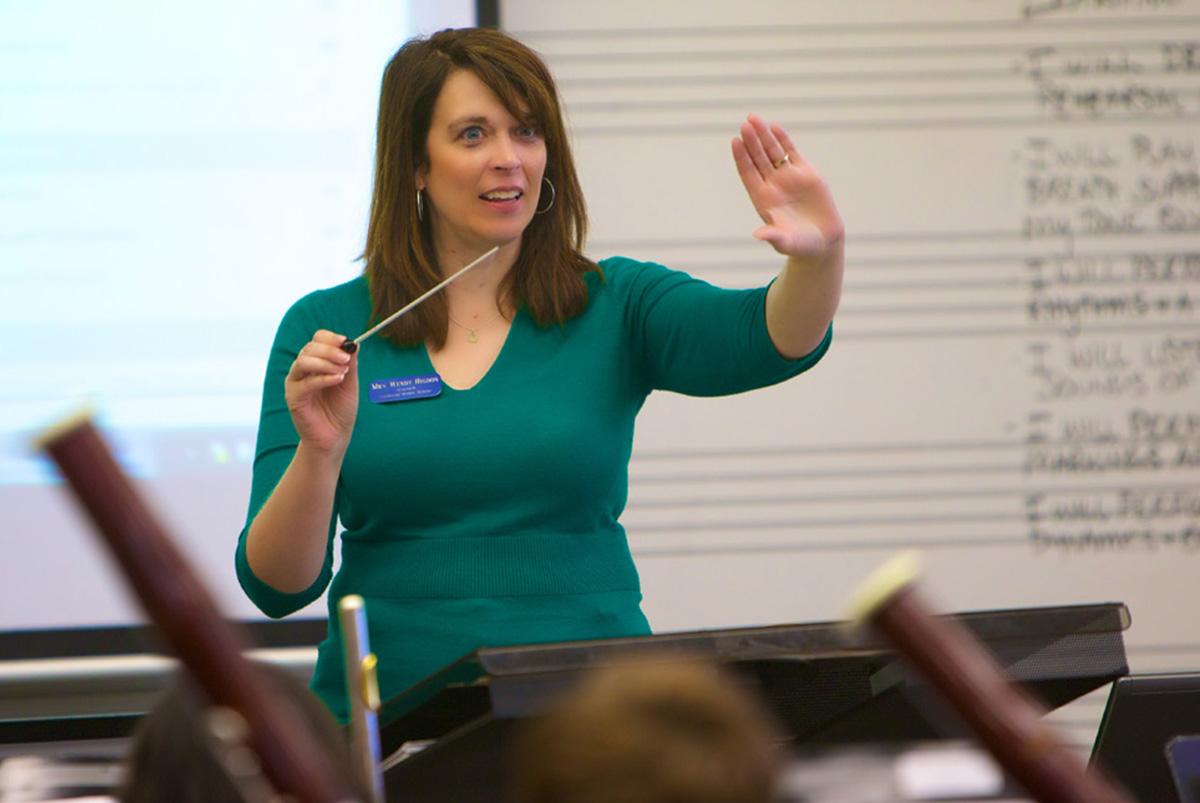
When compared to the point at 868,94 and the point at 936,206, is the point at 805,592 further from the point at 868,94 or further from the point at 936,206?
the point at 868,94

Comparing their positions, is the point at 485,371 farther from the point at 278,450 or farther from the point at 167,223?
the point at 167,223

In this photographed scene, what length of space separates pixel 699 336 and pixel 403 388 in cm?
36

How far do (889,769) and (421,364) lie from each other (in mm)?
996

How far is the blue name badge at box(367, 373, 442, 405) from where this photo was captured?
177 cm

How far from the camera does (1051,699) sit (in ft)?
4.39

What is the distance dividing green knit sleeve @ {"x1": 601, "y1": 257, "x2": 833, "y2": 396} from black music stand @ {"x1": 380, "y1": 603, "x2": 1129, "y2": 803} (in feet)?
1.59

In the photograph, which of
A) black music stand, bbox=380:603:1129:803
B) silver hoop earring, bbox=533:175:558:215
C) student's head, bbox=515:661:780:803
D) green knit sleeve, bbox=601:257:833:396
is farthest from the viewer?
silver hoop earring, bbox=533:175:558:215

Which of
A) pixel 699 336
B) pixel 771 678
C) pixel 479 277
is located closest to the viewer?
pixel 771 678

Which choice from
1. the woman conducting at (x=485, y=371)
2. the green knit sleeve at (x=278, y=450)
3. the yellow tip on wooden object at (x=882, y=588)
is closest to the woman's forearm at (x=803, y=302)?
the woman conducting at (x=485, y=371)

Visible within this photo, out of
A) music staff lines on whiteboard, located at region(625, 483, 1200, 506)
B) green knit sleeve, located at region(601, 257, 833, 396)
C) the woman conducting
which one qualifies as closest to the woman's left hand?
the woman conducting

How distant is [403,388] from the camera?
1.78m

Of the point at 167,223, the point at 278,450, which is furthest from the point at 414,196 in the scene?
the point at 167,223

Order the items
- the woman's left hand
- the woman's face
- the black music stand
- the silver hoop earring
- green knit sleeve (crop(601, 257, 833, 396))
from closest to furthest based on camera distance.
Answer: the black music stand < the woman's left hand < green knit sleeve (crop(601, 257, 833, 396)) < the woman's face < the silver hoop earring

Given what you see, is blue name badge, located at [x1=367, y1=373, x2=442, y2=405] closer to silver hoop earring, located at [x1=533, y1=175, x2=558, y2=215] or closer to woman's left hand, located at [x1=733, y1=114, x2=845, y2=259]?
silver hoop earring, located at [x1=533, y1=175, x2=558, y2=215]
